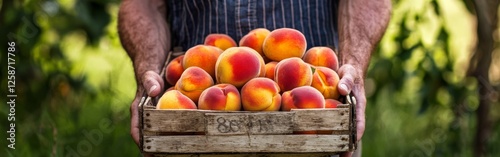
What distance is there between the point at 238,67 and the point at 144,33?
0.63 metres

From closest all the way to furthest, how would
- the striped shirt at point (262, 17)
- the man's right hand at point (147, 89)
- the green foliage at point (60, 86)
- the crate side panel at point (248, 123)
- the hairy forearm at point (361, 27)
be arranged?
the crate side panel at point (248, 123) → the man's right hand at point (147, 89) → the hairy forearm at point (361, 27) → the striped shirt at point (262, 17) → the green foliage at point (60, 86)

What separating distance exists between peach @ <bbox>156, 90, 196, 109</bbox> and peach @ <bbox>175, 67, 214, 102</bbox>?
4 centimetres

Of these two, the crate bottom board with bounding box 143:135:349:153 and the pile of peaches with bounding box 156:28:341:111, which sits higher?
the pile of peaches with bounding box 156:28:341:111

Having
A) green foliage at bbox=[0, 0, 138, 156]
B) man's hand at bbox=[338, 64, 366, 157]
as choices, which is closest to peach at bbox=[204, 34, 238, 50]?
man's hand at bbox=[338, 64, 366, 157]

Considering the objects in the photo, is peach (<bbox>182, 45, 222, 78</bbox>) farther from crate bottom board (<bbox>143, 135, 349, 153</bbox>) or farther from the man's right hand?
crate bottom board (<bbox>143, 135, 349, 153</bbox>)

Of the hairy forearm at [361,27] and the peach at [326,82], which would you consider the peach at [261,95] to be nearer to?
the peach at [326,82]

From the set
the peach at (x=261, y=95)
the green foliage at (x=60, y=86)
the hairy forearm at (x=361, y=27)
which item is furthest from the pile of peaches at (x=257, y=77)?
the green foliage at (x=60, y=86)

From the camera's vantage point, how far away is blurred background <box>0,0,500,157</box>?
354 centimetres

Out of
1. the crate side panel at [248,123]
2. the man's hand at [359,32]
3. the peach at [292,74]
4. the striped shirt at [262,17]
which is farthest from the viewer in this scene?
the striped shirt at [262,17]

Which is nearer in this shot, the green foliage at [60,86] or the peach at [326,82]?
the peach at [326,82]

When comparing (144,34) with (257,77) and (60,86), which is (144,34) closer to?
(257,77)

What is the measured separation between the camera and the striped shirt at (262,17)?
2408 mm

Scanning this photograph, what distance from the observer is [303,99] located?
1888 millimetres

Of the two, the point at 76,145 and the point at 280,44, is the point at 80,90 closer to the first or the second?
the point at 76,145
